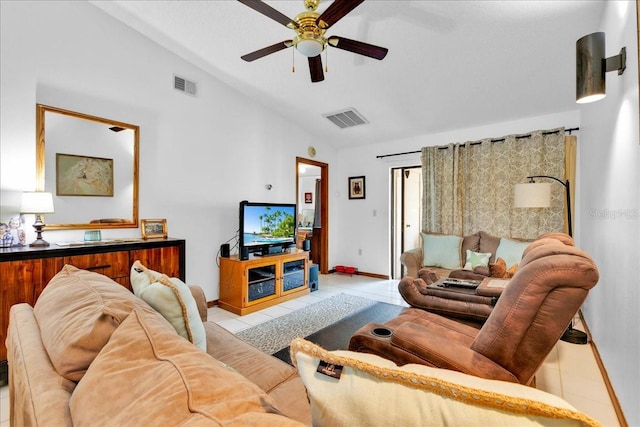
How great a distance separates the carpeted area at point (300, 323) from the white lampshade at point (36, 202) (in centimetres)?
193

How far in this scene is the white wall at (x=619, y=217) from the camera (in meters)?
1.59

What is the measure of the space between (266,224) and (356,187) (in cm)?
230

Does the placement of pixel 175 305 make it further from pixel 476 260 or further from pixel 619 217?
pixel 476 260

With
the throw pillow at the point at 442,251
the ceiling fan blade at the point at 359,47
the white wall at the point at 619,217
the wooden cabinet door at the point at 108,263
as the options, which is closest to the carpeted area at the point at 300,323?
the throw pillow at the point at 442,251

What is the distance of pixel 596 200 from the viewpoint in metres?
2.68

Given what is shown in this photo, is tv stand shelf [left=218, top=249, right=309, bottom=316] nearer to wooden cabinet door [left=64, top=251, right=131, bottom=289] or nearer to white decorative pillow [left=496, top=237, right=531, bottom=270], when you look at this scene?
wooden cabinet door [left=64, top=251, right=131, bottom=289]

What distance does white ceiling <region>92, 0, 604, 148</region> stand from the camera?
2535 mm

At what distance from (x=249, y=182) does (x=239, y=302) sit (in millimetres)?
1673

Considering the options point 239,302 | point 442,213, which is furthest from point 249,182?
point 442,213

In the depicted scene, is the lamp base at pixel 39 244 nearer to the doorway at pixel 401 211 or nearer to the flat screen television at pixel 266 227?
the flat screen television at pixel 266 227

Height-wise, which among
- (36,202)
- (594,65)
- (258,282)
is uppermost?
(594,65)

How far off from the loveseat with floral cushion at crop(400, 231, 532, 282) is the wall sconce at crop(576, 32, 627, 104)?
234 centimetres

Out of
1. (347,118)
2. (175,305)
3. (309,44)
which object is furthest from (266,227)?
(175,305)

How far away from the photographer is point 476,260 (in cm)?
380
